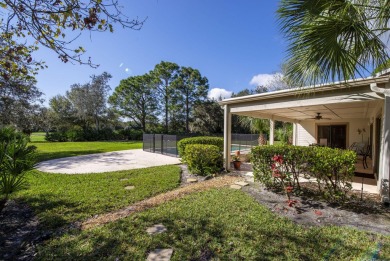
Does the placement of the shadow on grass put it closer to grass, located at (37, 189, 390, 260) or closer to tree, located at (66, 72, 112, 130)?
grass, located at (37, 189, 390, 260)

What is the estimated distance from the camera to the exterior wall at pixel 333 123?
1124cm

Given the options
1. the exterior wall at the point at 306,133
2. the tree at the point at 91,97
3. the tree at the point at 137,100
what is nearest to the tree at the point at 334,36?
the exterior wall at the point at 306,133

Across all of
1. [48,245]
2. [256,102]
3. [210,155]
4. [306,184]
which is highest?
[256,102]

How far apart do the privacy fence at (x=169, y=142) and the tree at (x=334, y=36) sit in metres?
9.87

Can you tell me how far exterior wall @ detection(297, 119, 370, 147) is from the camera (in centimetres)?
1124

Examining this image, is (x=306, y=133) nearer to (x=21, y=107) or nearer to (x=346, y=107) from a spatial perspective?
(x=346, y=107)

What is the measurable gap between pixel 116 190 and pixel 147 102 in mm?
30718

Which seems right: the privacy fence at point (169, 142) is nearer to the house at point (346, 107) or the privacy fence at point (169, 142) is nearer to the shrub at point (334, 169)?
the house at point (346, 107)

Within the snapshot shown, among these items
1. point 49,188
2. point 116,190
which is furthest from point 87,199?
point 49,188

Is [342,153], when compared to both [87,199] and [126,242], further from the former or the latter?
[87,199]

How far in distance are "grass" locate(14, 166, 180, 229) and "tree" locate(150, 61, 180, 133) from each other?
88.0 feet

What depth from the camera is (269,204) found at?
15.2 ft

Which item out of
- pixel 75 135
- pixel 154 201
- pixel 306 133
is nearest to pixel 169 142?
pixel 154 201

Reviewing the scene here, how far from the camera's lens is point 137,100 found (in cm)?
3459
